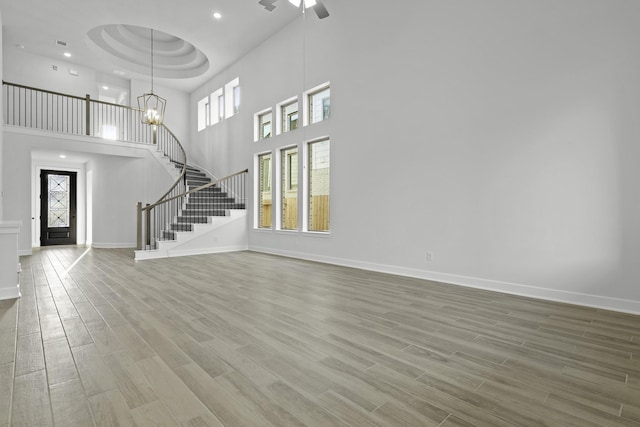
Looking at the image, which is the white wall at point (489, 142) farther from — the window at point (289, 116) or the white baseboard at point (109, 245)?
the white baseboard at point (109, 245)

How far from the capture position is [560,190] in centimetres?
359

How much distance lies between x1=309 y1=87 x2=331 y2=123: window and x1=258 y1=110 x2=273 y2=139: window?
1611 mm


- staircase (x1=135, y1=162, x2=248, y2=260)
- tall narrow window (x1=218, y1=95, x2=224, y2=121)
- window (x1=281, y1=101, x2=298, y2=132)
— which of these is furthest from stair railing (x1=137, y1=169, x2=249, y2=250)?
tall narrow window (x1=218, y1=95, x2=224, y2=121)

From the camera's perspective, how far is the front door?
32.9 feet

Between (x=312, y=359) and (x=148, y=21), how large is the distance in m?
8.17

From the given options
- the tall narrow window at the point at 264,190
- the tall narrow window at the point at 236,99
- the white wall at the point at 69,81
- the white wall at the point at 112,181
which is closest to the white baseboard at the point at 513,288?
the tall narrow window at the point at 264,190

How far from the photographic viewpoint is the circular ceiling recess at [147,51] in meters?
8.73

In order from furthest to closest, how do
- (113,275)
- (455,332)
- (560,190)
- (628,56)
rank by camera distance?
(113,275)
(560,190)
(628,56)
(455,332)

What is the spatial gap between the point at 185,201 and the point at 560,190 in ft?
26.2

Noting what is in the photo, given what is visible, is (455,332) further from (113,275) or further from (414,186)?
(113,275)

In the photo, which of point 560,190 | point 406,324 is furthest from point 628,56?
point 406,324

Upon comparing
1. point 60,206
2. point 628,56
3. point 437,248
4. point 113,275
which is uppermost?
point 628,56

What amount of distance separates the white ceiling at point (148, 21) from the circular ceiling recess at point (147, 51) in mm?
376

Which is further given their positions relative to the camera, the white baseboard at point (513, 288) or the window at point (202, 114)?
the window at point (202, 114)
